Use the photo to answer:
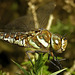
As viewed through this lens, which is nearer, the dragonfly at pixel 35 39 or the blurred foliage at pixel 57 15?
the dragonfly at pixel 35 39

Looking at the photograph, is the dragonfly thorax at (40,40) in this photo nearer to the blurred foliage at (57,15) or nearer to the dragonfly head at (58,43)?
the dragonfly head at (58,43)

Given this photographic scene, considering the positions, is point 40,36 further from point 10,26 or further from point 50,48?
point 10,26

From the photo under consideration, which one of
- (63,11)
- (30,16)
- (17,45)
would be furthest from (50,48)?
(63,11)

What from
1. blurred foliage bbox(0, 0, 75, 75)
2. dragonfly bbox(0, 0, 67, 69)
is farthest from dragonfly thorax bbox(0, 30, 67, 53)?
blurred foliage bbox(0, 0, 75, 75)

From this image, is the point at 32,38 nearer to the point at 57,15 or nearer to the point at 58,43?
the point at 58,43

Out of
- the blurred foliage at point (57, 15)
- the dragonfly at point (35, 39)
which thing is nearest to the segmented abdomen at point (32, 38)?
the dragonfly at point (35, 39)

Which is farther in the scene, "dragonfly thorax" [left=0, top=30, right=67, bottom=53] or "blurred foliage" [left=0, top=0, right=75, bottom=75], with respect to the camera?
"blurred foliage" [left=0, top=0, right=75, bottom=75]

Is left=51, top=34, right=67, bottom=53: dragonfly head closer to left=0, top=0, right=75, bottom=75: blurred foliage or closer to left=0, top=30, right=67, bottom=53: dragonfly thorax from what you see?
left=0, top=30, right=67, bottom=53: dragonfly thorax

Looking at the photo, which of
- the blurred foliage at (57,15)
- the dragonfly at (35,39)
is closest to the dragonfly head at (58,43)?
the dragonfly at (35,39)
